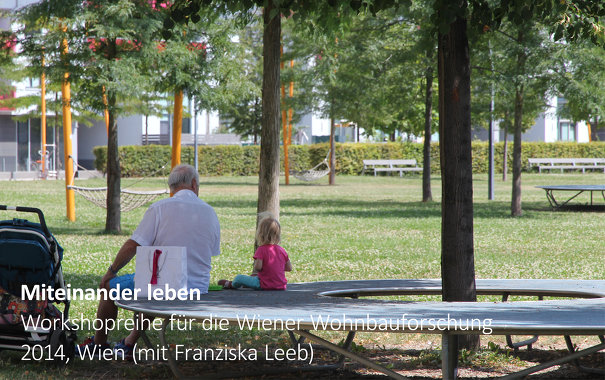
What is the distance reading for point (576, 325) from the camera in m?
4.27

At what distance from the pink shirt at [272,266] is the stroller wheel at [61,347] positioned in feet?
4.86

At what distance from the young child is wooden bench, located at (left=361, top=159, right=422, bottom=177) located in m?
42.6

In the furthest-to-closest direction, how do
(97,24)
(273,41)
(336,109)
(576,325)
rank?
1. (336,109)
2. (97,24)
3. (273,41)
4. (576,325)

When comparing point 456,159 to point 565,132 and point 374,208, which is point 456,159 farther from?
point 565,132

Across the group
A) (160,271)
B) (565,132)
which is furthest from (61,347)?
(565,132)

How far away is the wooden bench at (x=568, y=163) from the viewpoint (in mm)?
48969

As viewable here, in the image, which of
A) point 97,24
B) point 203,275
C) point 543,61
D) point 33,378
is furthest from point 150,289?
point 543,61

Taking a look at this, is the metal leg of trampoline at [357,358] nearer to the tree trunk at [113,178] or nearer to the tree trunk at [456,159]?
the tree trunk at [456,159]

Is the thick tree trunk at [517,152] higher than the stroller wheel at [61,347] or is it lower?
higher

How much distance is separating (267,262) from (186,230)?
728mm

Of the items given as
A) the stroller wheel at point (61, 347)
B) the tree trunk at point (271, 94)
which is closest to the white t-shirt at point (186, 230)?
the stroller wheel at point (61, 347)

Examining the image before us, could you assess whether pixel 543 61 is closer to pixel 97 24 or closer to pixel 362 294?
pixel 97 24

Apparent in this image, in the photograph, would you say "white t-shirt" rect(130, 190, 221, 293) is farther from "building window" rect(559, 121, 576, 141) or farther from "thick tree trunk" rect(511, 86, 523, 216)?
"building window" rect(559, 121, 576, 141)

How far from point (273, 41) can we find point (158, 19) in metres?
7.27
